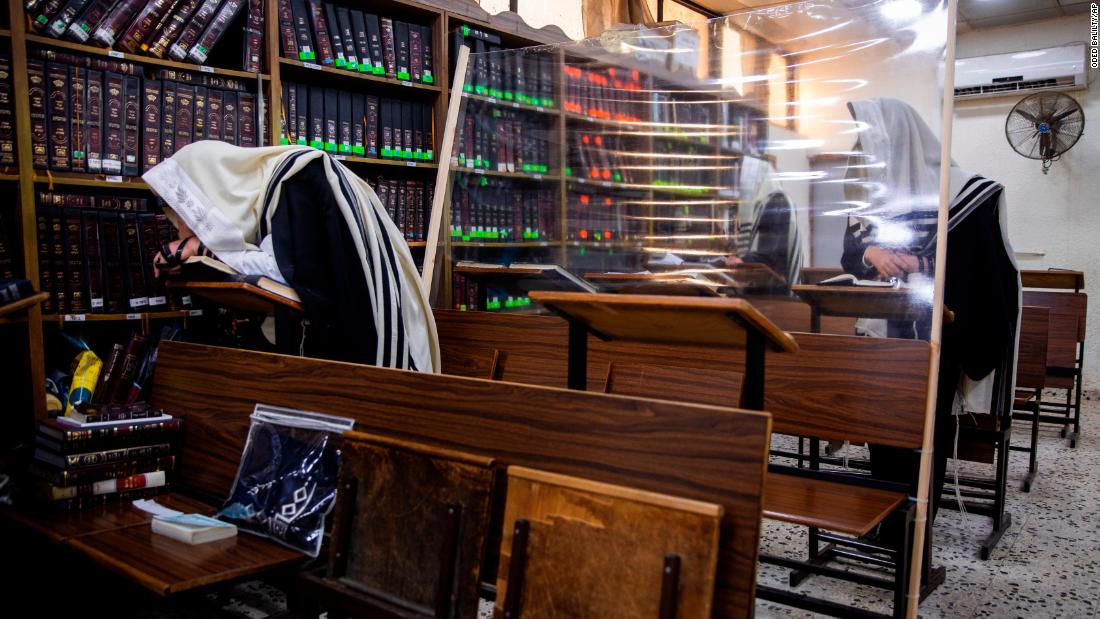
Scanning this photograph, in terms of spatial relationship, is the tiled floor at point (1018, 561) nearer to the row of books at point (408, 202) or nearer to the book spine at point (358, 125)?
the row of books at point (408, 202)

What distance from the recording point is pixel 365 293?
2291 millimetres

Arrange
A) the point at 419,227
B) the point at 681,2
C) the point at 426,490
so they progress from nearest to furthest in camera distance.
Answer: the point at 426,490 < the point at 419,227 < the point at 681,2

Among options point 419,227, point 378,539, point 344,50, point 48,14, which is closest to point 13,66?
point 48,14

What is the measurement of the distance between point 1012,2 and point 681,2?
2610mm

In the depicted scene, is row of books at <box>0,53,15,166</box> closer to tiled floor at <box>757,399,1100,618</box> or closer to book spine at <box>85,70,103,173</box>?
book spine at <box>85,70,103,173</box>

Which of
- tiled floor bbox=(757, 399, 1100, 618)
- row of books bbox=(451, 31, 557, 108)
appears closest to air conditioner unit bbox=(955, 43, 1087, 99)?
tiled floor bbox=(757, 399, 1100, 618)

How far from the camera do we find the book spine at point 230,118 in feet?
9.95

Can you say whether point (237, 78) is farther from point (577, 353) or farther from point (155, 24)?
point (577, 353)

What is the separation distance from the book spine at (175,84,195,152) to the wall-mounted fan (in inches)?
242

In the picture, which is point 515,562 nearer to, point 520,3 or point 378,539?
point 378,539

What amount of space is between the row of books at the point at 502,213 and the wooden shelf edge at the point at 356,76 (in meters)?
0.54

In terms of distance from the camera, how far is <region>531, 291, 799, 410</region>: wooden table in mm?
1314

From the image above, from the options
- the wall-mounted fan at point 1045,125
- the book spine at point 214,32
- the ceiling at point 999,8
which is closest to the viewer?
the book spine at point 214,32

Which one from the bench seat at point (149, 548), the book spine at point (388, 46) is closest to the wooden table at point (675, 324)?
the bench seat at point (149, 548)
